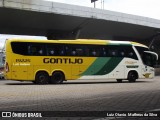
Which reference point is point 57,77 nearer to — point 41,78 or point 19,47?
point 41,78

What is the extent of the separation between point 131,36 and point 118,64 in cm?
4081

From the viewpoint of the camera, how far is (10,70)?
24.1 m

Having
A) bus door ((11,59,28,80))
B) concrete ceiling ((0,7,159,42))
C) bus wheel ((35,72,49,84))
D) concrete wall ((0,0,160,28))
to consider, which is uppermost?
concrete wall ((0,0,160,28))

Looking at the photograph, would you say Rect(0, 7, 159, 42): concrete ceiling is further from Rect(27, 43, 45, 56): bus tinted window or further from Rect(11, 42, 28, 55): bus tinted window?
Rect(11, 42, 28, 55): bus tinted window

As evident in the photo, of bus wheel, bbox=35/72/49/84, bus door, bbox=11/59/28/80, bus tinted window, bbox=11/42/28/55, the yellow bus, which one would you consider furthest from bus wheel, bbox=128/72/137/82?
bus tinted window, bbox=11/42/28/55

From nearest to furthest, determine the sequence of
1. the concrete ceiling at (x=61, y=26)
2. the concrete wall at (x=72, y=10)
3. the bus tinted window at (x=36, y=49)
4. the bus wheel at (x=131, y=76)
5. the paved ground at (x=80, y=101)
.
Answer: the paved ground at (x=80, y=101)
the bus tinted window at (x=36, y=49)
the bus wheel at (x=131, y=76)
the concrete wall at (x=72, y=10)
the concrete ceiling at (x=61, y=26)

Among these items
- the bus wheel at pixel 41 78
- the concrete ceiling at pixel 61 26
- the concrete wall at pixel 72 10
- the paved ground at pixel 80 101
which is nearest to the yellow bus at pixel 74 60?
the bus wheel at pixel 41 78

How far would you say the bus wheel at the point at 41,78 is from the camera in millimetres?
24891

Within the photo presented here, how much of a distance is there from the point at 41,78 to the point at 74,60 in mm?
2647

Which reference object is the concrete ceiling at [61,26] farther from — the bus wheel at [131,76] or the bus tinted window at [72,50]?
the bus wheel at [131,76]

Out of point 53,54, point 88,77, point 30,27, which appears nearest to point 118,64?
point 88,77

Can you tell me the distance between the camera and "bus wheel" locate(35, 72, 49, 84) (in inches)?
980

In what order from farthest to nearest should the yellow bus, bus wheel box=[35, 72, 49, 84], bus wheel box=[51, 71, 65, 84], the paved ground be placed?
bus wheel box=[51, 71, 65, 84]
bus wheel box=[35, 72, 49, 84]
the yellow bus
the paved ground

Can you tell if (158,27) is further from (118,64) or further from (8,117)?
(8,117)
